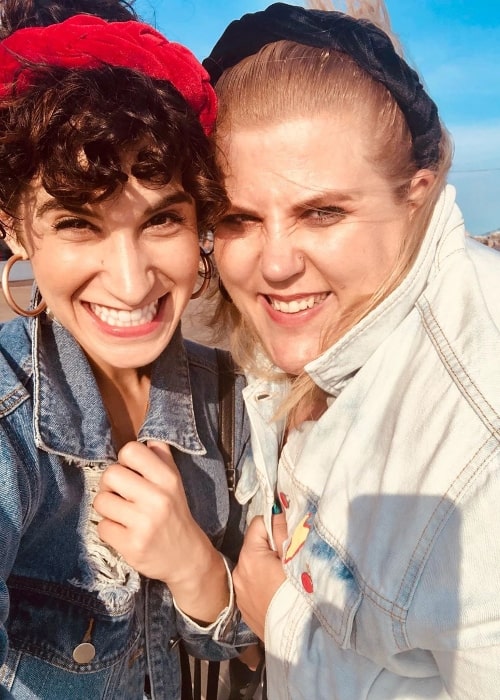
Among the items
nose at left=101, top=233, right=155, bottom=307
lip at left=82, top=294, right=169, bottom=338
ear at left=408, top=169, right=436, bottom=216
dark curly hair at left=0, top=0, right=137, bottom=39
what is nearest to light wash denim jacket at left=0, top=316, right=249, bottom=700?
lip at left=82, top=294, right=169, bottom=338

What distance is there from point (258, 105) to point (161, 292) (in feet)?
1.83

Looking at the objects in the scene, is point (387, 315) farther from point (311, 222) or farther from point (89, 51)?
point (89, 51)

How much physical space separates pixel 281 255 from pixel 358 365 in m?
0.36

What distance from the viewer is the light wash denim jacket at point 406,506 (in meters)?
0.95

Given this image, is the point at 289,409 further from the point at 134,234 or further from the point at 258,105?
the point at 258,105

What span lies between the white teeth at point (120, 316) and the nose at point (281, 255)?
0.36 metres

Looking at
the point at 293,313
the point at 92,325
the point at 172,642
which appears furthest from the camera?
the point at 172,642

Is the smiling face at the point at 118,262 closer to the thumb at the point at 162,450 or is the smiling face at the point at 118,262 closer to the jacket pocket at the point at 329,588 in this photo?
the thumb at the point at 162,450

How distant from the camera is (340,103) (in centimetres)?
135

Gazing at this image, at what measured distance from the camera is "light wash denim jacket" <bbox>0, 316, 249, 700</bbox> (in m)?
1.28

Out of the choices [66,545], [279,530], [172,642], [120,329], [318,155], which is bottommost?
[172,642]

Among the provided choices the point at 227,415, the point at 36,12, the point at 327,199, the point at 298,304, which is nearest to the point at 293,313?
the point at 298,304

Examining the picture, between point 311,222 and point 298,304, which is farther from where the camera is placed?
point 298,304

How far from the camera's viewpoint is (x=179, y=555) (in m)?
1.45
